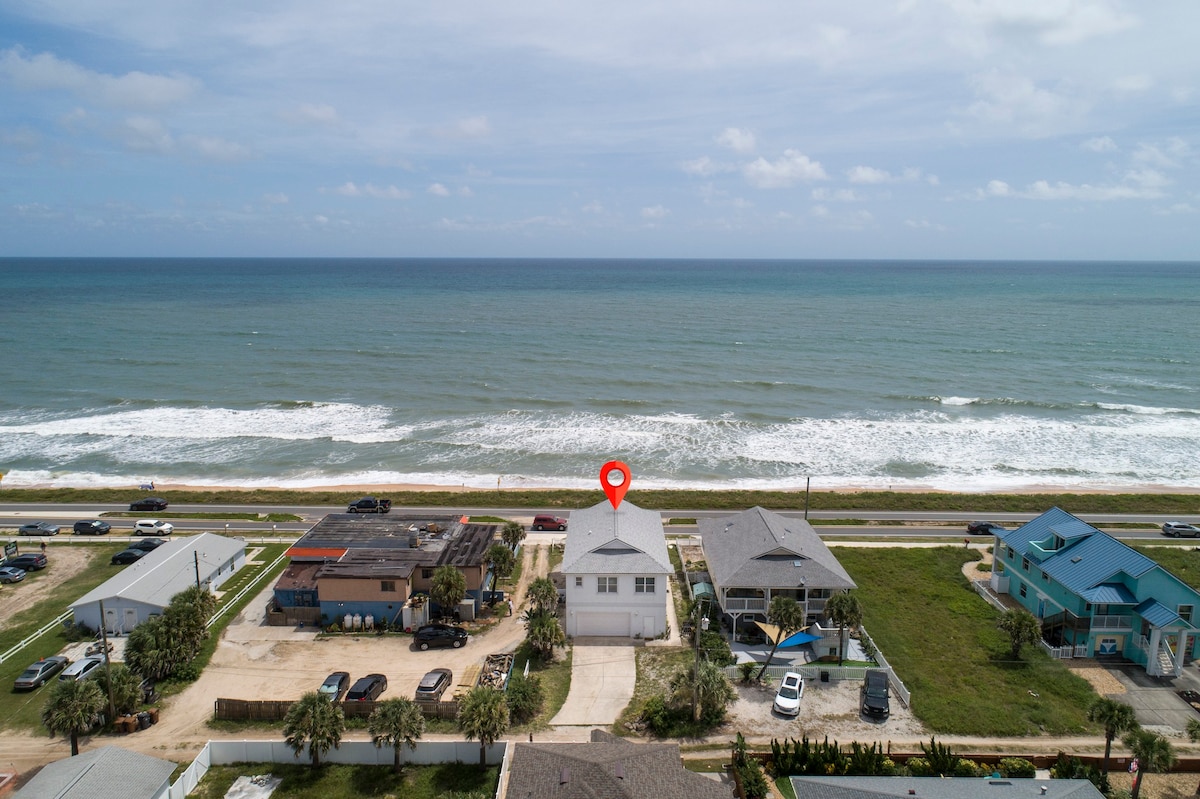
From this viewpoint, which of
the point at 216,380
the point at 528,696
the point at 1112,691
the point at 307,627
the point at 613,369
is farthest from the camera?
the point at 613,369

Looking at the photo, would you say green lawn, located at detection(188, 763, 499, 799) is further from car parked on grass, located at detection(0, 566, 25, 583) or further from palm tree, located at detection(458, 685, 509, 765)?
car parked on grass, located at detection(0, 566, 25, 583)

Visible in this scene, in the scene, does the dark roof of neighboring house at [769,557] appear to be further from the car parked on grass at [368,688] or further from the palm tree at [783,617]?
the car parked on grass at [368,688]

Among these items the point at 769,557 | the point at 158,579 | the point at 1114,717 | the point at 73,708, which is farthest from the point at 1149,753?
the point at 158,579

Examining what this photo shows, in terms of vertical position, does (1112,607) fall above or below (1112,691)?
above

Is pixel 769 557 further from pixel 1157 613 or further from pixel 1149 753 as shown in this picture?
pixel 1157 613

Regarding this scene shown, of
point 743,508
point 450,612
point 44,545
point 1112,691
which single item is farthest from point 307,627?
point 1112,691

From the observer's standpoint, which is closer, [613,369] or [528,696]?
[528,696]

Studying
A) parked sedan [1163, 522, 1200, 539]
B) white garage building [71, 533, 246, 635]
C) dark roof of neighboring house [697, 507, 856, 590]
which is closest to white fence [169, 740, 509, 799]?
white garage building [71, 533, 246, 635]

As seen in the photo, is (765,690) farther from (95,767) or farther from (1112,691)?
(95,767)
